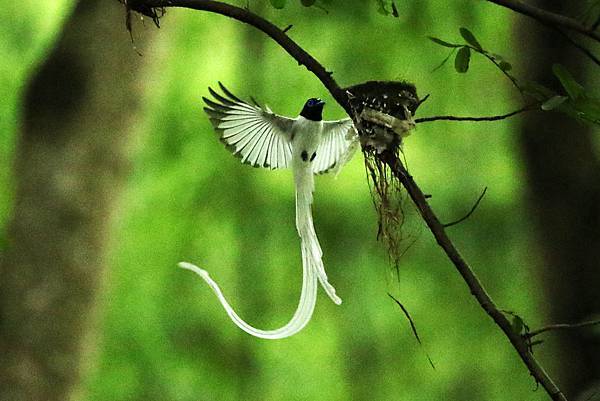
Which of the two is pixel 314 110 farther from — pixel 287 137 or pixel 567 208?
pixel 567 208

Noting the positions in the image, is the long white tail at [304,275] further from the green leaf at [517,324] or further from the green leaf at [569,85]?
the green leaf at [569,85]

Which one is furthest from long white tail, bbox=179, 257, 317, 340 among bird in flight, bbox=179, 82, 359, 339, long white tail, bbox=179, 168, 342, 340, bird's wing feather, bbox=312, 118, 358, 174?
bird's wing feather, bbox=312, 118, 358, 174

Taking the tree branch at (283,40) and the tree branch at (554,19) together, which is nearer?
the tree branch at (554,19)

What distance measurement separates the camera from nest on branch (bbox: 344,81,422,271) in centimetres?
97

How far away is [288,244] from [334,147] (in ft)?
18.9

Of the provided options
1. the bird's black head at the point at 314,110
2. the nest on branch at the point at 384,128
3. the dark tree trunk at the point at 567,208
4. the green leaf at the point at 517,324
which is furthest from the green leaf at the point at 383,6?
the dark tree trunk at the point at 567,208

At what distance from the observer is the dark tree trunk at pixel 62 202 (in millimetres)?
2777

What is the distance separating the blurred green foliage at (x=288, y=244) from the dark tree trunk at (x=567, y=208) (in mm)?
2561

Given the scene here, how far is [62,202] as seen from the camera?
2783 millimetres

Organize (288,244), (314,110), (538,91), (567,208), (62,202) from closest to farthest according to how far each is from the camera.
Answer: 1. (538,91)
2. (314,110)
3. (62,202)
4. (567,208)
5. (288,244)

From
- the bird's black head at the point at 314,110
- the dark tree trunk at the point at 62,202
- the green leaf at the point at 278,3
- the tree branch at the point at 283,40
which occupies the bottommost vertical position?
the dark tree trunk at the point at 62,202

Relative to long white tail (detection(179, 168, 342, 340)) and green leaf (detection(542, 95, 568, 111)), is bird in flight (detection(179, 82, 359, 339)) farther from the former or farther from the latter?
green leaf (detection(542, 95, 568, 111))

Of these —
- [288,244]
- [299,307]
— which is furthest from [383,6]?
[288,244]

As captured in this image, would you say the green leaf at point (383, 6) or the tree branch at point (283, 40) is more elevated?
the green leaf at point (383, 6)
